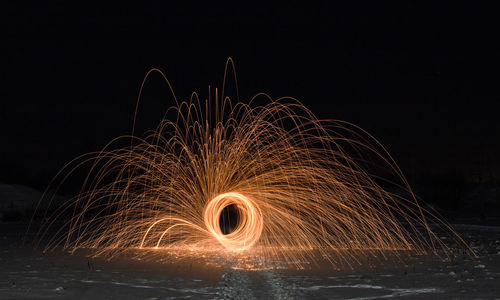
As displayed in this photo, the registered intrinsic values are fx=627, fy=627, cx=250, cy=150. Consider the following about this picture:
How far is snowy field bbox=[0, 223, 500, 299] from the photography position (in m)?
10.0

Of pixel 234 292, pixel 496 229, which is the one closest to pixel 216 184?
pixel 234 292

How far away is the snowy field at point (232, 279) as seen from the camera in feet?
33.0

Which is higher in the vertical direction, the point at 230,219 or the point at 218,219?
the point at 230,219

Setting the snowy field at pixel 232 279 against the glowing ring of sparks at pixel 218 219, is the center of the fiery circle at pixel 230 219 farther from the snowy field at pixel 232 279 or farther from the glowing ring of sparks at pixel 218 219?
the snowy field at pixel 232 279

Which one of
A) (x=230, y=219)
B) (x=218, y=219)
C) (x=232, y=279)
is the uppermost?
(x=230, y=219)

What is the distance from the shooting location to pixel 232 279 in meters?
11.7

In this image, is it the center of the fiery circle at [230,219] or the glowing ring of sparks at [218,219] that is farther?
the center of the fiery circle at [230,219]

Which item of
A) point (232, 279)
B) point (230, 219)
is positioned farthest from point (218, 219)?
point (230, 219)

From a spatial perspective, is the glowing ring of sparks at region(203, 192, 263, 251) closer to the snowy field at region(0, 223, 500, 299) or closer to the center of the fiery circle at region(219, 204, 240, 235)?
the snowy field at region(0, 223, 500, 299)

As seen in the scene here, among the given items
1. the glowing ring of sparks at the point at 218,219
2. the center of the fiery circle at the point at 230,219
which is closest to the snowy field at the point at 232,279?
the glowing ring of sparks at the point at 218,219

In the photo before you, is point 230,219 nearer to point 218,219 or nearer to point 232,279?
point 218,219

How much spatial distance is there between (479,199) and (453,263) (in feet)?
121

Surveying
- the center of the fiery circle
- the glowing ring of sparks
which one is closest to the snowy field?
the glowing ring of sparks

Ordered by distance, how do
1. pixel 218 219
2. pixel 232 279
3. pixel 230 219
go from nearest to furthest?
1. pixel 232 279
2. pixel 218 219
3. pixel 230 219
